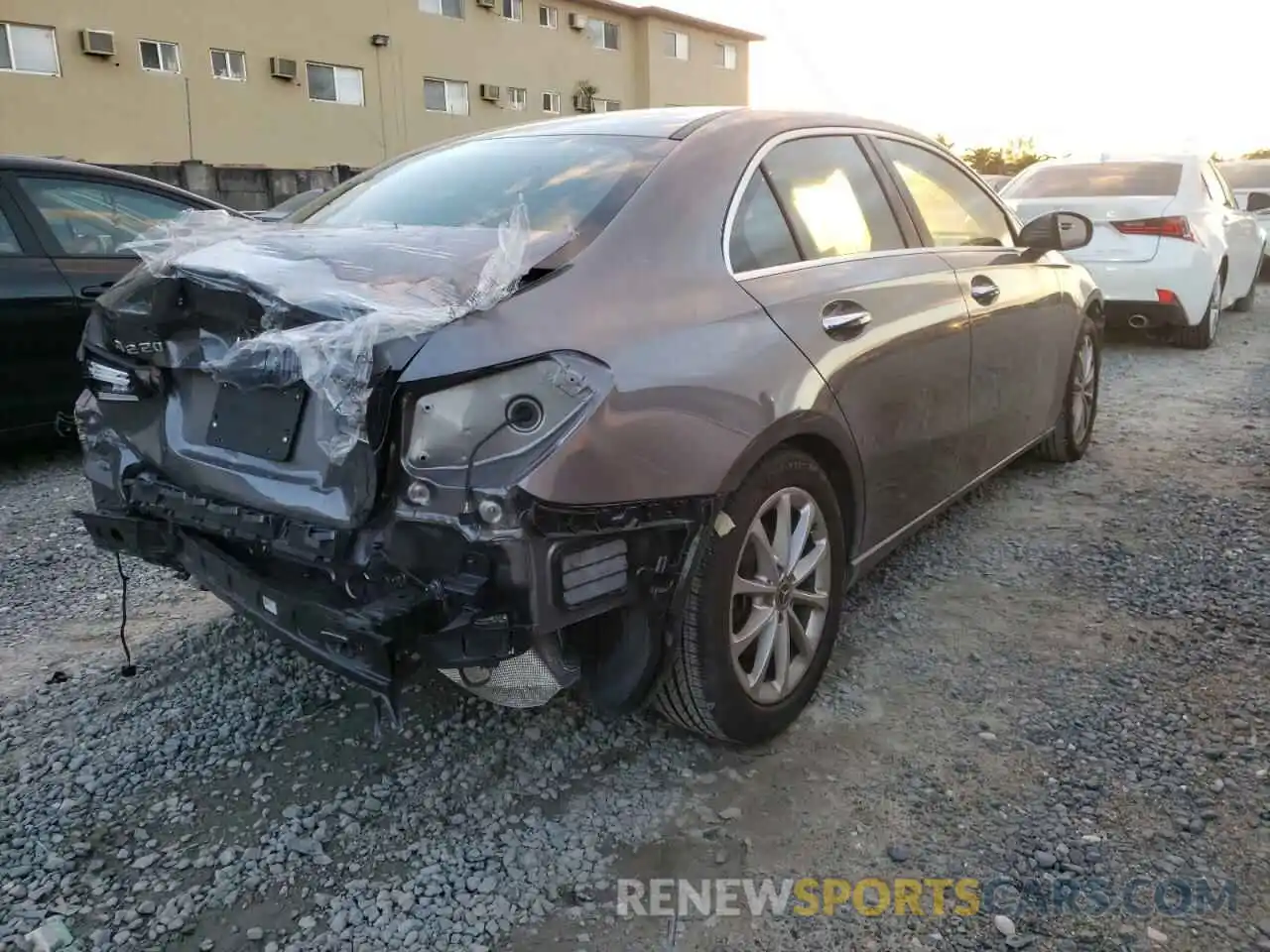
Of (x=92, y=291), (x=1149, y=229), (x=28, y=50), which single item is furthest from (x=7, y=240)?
(x=28, y=50)

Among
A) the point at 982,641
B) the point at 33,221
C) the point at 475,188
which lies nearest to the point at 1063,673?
the point at 982,641

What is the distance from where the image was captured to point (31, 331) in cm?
508

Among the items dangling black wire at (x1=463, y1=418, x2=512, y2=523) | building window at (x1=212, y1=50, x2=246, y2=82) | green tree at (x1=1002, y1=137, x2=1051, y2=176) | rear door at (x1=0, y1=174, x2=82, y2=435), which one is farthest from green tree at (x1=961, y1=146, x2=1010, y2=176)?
dangling black wire at (x1=463, y1=418, x2=512, y2=523)

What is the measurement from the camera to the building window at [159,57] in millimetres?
20625

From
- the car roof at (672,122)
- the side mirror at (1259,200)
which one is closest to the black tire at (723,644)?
the car roof at (672,122)

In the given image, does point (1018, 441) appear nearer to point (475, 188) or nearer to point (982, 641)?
point (982, 641)

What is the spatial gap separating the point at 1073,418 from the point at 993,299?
151 centimetres

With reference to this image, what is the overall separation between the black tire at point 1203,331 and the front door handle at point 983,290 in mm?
5575

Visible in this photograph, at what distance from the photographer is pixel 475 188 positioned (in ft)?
9.46

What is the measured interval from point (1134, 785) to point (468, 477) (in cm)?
182

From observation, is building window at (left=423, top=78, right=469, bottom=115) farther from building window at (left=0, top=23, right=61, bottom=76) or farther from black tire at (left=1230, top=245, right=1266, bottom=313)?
black tire at (left=1230, top=245, right=1266, bottom=313)

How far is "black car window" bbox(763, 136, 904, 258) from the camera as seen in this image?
2982 mm

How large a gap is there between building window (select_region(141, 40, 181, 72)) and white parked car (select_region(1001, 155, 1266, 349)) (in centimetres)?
1864

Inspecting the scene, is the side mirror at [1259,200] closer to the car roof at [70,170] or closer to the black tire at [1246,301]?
the black tire at [1246,301]
